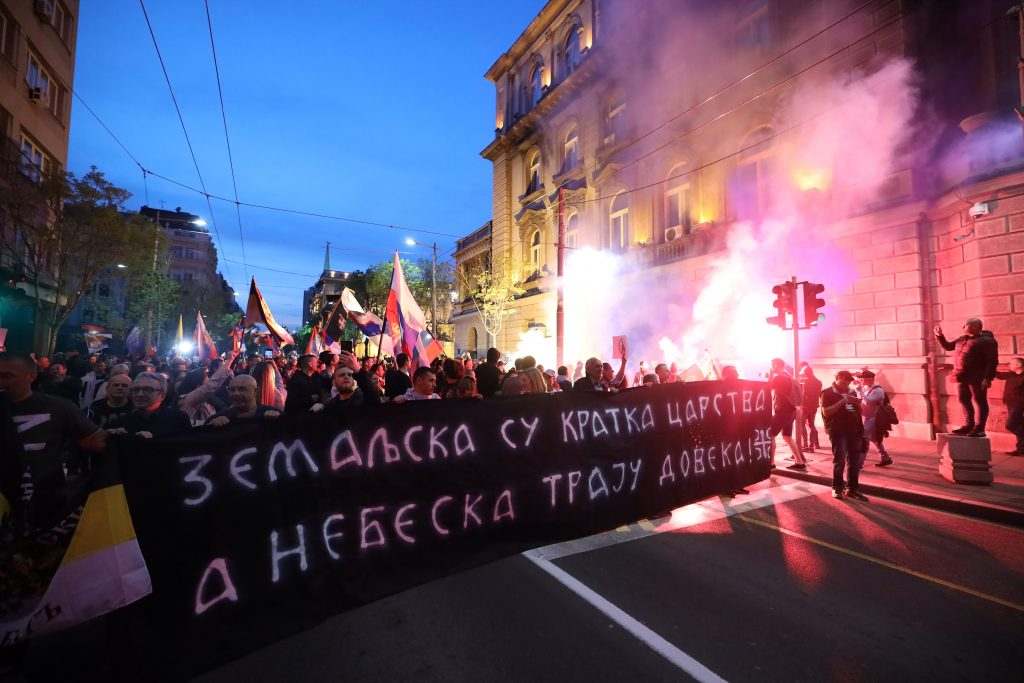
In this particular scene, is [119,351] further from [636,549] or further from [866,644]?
[866,644]

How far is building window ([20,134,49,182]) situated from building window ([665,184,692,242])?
21.5m

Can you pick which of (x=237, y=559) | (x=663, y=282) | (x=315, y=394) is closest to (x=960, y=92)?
(x=663, y=282)

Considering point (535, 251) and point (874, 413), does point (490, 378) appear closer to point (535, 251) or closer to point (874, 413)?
point (874, 413)

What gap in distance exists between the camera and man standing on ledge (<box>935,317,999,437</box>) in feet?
25.6

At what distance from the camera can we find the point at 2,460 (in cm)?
291

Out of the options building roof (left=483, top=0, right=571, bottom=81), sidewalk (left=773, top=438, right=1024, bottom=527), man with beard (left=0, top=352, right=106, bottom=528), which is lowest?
sidewalk (left=773, top=438, right=1024, bottom=527)

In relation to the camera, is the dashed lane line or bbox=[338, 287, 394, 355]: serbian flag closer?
the dashed lane line

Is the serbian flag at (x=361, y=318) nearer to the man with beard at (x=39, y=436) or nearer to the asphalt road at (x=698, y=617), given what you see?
the man with beard at (x=39, y=436)

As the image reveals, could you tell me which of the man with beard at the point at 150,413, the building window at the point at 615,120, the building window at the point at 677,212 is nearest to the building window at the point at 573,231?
the building window at the point at 615,120

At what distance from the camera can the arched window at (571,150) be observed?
25281 millimetres

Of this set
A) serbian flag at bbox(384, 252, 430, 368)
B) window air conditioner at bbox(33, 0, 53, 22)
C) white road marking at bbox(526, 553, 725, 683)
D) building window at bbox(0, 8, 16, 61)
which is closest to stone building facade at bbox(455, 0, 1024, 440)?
serbian flag at bbox(384, 252, 430, 368)

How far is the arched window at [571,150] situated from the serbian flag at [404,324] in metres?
18.6

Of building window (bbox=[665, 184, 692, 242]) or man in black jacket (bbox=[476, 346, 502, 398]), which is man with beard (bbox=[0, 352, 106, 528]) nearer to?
man in black jacket (bbox=[476, 346, 502, 398])

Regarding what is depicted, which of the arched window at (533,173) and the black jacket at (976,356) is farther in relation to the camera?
the arched window at (533,173)
